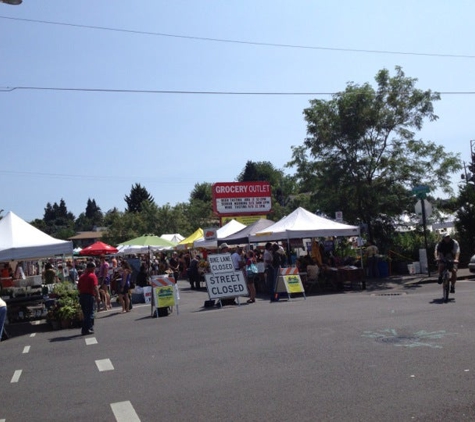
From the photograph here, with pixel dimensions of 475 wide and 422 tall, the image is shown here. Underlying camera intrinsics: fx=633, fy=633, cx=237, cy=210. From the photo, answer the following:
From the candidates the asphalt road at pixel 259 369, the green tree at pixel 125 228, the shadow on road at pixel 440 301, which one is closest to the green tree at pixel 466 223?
the shadow on road at pixel 440 301

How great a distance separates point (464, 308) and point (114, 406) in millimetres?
9104

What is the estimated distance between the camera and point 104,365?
32.2 ft

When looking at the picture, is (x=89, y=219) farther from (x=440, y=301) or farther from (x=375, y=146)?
(x=440, y=301)

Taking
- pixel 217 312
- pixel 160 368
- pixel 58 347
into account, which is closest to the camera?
pixel 160 368

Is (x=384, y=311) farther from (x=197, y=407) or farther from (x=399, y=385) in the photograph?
(x=197, y=407)

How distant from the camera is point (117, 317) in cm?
1806

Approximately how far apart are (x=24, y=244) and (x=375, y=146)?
1581cm

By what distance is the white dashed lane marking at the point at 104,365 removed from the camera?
31.1 ft

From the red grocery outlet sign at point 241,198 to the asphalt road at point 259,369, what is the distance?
80.0ft

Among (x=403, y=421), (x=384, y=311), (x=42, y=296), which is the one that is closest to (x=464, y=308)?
(x=384, y=311)

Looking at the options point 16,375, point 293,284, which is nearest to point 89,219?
point 293,284

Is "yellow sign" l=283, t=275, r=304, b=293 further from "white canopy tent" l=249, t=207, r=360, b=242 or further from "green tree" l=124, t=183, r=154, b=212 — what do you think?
"green tree" l=124, t=183, r=154, b=212

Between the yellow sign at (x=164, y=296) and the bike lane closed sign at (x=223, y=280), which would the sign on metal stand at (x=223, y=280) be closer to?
the bike lane closed sign at (x=223, y=280)

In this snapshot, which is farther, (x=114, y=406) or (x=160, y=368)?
(x=160, y=368)
